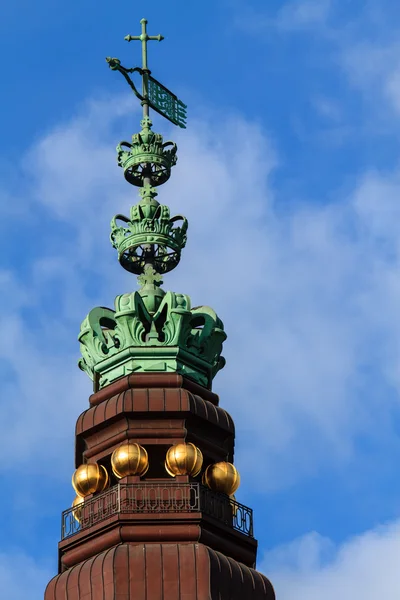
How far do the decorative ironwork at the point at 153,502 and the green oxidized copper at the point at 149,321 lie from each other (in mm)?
5884

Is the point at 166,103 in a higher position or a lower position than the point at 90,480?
higher

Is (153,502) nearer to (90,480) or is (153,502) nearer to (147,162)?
(90,480)

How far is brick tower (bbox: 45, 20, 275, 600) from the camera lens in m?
84.2

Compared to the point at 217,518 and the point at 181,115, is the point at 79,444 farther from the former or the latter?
the point at 181,115

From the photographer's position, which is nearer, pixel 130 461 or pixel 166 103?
pixel 130 461

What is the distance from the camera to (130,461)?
86.7 meters

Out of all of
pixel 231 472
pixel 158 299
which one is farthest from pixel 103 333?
pixel 231 472

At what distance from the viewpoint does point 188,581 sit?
274 ft

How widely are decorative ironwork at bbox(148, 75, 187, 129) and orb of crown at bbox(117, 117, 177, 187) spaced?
1.96 meters

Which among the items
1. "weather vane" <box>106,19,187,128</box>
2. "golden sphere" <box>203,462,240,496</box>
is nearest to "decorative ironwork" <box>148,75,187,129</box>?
"weather vane" <box>106,19,187,128</box>

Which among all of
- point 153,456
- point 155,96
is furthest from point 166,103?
point 153,456

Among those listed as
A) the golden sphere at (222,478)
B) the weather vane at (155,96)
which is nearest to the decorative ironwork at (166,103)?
the weather vane at (155,96)

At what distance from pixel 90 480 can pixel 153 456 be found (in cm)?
276

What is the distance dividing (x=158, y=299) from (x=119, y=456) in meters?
8.28
